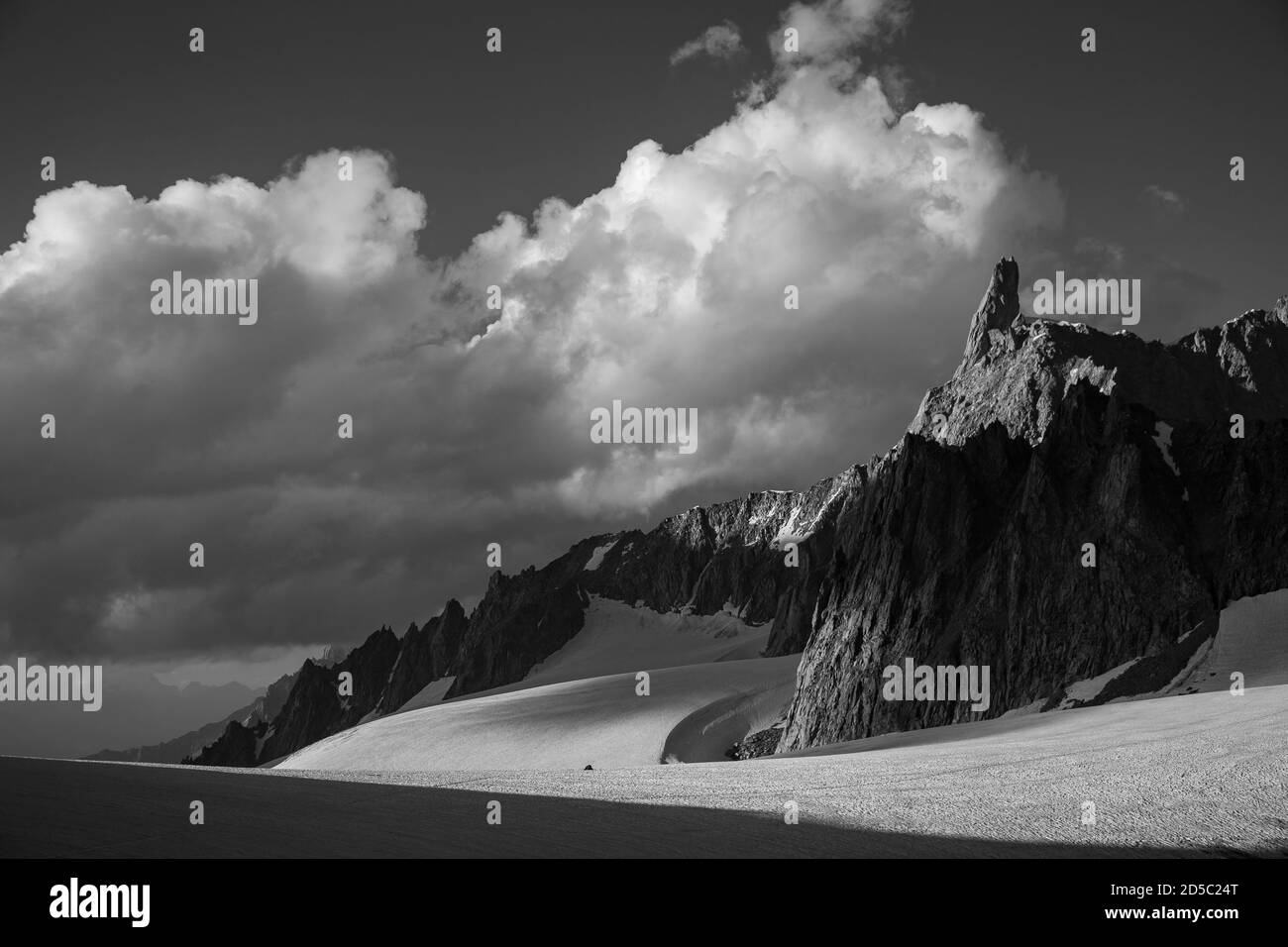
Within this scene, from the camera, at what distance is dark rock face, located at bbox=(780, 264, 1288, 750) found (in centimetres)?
9294

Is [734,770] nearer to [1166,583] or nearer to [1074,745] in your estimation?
[1074,745]

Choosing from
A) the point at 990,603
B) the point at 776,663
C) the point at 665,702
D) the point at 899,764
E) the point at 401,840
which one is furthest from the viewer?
the point at 776,663

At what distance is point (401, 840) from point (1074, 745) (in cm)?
2363

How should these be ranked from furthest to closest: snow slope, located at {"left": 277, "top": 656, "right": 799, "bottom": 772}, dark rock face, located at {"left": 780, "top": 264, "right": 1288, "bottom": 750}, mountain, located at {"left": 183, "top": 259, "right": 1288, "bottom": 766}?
snow slope, located at {"left": 277, "top": 656, "right": 799, "bottom": 772} < dark rock face, located at {"left": 780, "top": 264, "right": 1288, "bottom": 750} < mountain, located at {"left": 183, "top": 259, "right": 1288, "bottom": 766}

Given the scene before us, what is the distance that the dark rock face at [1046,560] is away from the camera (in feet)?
305
